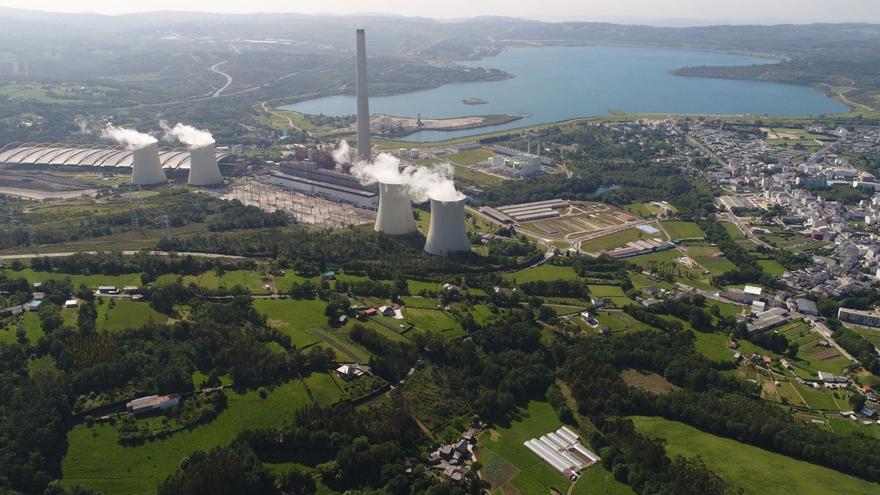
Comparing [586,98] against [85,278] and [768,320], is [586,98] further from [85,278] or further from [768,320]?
[85,278]

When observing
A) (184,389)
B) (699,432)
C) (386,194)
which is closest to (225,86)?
(386,194)

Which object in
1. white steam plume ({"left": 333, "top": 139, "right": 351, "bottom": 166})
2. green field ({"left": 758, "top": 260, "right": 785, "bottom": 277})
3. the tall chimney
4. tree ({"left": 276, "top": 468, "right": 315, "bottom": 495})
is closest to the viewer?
tree ({"left": 276, "top": 468, "right": 315, "bottom": 495})

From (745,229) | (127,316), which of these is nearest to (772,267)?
(745,229)

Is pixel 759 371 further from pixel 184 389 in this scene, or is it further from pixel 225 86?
pixel 225 86

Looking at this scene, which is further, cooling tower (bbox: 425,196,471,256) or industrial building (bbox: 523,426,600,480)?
cooling tower (bbox: 425,196,471,256)

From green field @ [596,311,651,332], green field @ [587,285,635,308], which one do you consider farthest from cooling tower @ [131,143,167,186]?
green field @ [596,311,651,332]

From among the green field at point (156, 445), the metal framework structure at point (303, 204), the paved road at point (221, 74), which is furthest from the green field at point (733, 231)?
the paved road at point (221, 74)

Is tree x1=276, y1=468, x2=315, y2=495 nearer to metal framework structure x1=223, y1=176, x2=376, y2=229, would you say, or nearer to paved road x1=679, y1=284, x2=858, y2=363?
paved road x1=679, y1=284, x2=858, y2=363
